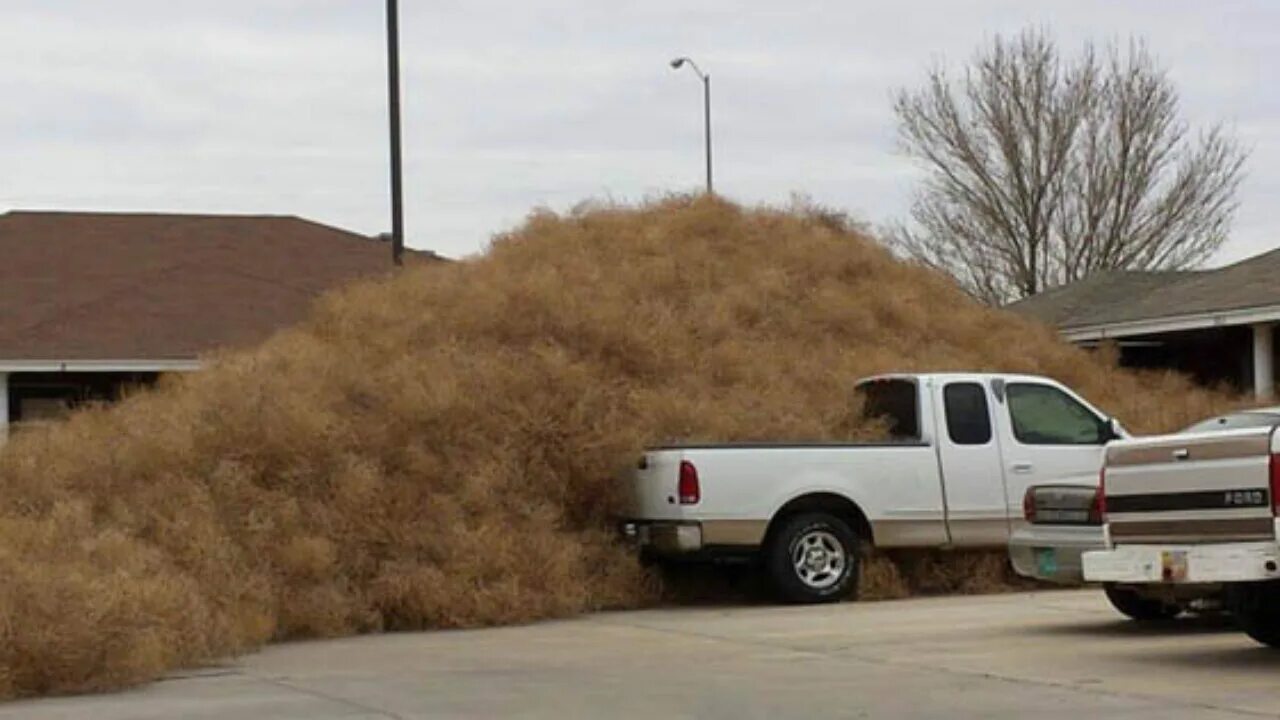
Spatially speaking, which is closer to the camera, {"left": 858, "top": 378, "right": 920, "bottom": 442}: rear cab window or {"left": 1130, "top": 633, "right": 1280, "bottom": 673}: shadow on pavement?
{"left": 1130, "top": 633, "right": 1280, "bottom": 673}: shadow on pavement

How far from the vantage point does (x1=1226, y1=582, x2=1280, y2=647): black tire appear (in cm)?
1289

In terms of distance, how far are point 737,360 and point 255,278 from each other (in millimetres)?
13142

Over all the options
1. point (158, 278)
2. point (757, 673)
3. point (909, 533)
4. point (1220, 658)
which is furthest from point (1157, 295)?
point (757, 673)

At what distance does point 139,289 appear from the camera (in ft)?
97.2

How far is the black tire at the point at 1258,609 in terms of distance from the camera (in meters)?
12.9

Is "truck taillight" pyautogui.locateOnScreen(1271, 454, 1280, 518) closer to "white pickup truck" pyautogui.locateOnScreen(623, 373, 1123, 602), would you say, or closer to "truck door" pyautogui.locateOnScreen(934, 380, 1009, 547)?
"white pickup truck" pyautogui.locateOnScreen(623, 373, 1123, 602)

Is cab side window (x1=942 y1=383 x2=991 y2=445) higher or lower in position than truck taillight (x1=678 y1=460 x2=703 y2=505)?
higher

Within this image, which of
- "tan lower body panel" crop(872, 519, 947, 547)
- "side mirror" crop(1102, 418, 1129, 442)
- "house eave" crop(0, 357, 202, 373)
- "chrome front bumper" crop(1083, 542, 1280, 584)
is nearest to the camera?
"chrome front bumper" crop(1083, 542, 1280, 584)

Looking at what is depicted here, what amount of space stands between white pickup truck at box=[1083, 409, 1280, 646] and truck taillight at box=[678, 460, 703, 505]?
4.49 metres

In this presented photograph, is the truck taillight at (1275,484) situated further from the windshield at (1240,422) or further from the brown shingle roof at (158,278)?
the brown shingle roof at (158,278)

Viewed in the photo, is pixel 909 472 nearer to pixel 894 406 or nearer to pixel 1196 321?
pixel 894 406

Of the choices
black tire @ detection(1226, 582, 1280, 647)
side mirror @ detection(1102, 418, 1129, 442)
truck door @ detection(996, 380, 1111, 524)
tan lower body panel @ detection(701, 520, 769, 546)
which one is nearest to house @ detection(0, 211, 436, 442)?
tan lower body panel @ detection(701, 520, 769, 546)

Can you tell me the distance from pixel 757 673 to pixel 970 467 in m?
5.92

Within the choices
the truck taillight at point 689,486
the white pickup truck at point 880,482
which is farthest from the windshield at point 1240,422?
the truck taillight at point 689,486
